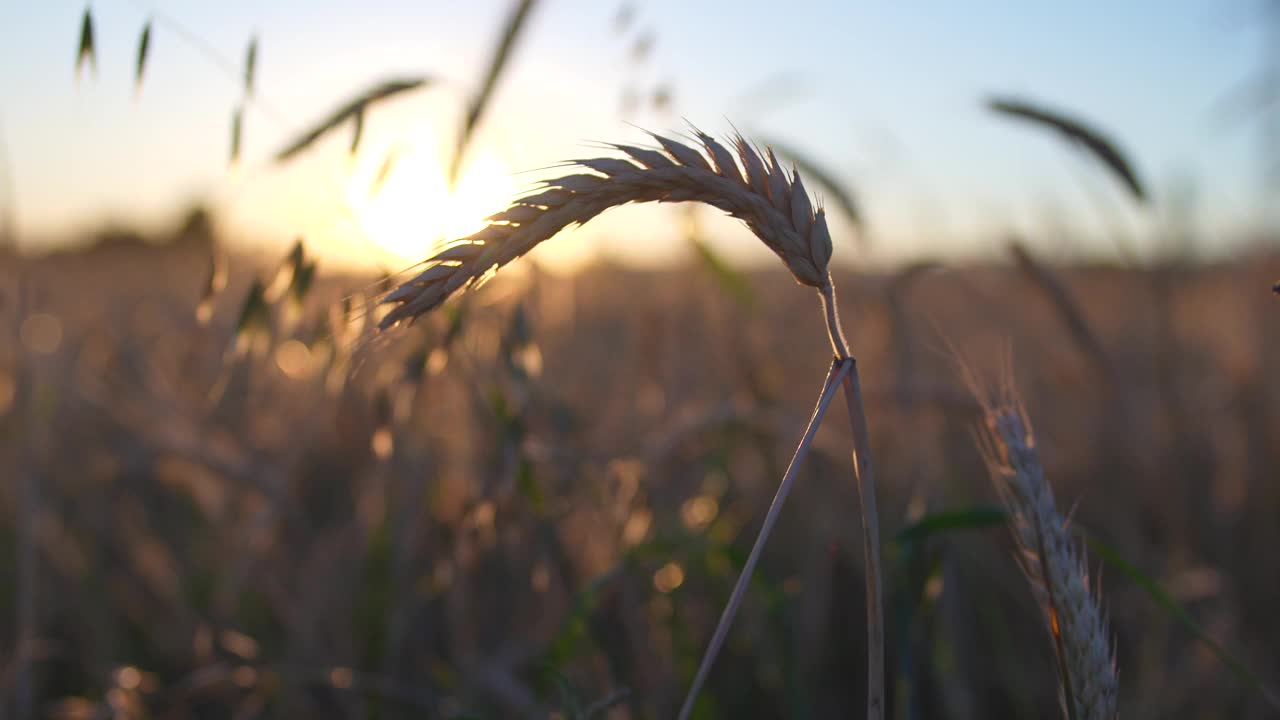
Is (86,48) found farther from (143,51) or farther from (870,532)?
(870,532)

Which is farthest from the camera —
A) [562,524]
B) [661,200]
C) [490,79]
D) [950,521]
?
[562,524]

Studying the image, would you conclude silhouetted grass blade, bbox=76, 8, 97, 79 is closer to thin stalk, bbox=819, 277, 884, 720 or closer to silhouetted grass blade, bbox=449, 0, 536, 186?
silhouetted grass blade, bbox=449, 0, 536, 186

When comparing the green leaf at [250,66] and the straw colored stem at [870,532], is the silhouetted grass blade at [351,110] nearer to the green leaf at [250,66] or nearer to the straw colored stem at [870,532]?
the green leaf at [250,66]

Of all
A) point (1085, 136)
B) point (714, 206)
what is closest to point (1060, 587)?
point (714, 206)

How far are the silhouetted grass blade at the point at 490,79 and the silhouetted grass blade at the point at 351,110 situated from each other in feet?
0.22

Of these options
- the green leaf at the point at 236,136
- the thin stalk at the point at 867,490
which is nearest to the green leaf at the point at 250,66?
the green leaf at the point at 236,136

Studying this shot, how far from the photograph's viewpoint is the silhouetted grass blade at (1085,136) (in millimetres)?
1312

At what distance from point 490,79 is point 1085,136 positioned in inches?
34.8

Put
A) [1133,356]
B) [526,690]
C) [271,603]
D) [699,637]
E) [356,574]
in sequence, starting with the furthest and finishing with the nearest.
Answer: [1133,356] < [271,603] < [356,574] < [699,637] < [526,690]

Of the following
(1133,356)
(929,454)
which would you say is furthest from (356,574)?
(1133,356)

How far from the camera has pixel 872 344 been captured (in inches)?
139

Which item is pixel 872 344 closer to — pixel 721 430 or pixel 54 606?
pixel 721 430

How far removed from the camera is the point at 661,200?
0.65m

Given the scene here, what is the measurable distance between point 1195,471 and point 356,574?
202cm
